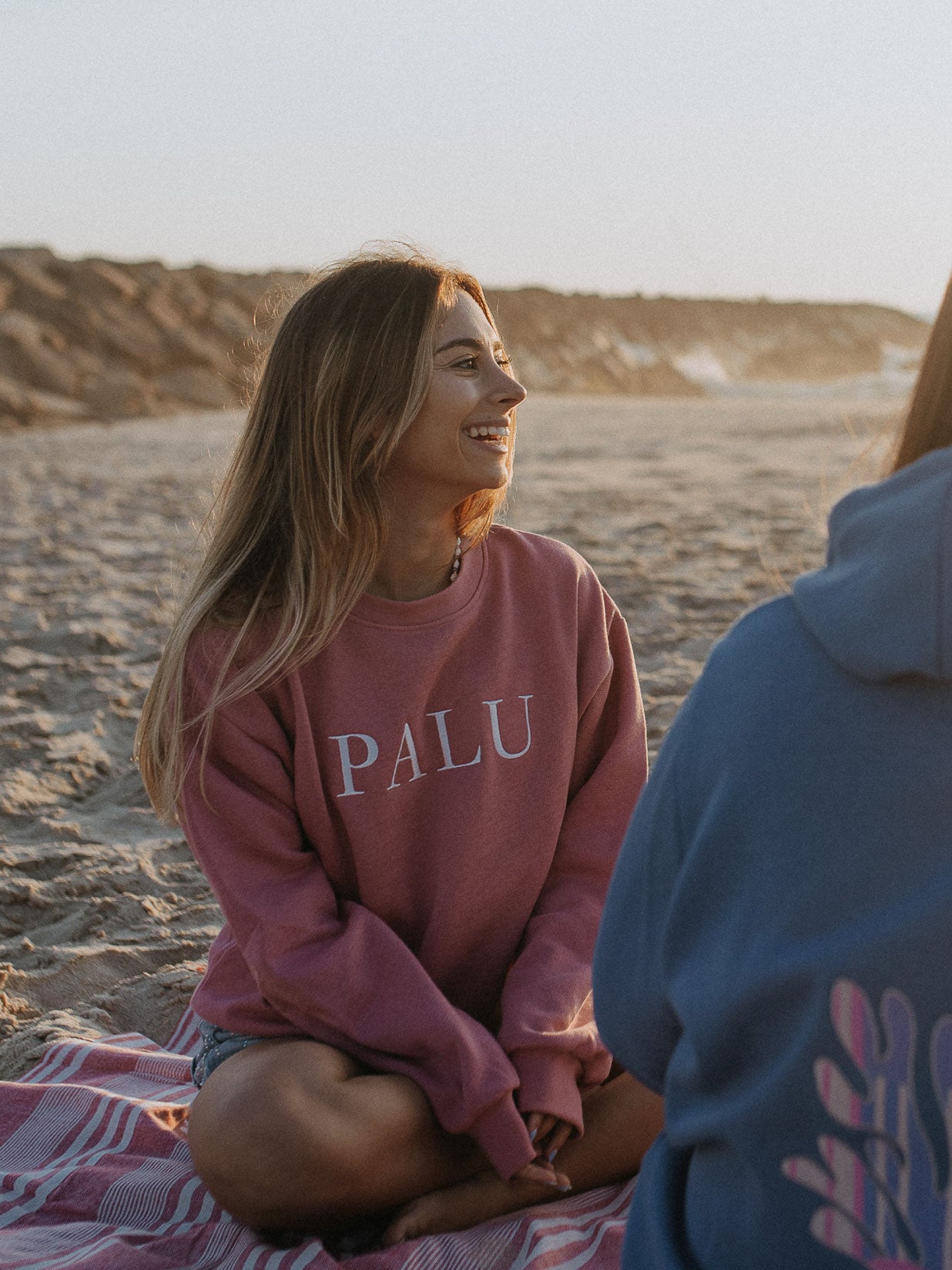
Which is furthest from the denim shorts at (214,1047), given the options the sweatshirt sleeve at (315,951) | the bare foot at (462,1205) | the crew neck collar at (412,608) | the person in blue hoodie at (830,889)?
the person in blue hoodie at (830,889)

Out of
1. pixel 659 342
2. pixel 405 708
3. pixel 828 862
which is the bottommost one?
pixel 659 342

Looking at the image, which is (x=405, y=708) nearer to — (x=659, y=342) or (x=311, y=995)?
(x=311, y=995)

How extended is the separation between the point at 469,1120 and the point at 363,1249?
231 millimetres

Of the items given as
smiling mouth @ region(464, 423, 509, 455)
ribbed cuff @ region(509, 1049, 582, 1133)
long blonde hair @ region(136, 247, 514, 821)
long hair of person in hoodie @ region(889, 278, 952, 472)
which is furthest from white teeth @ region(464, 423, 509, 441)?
long hair of person in hoodie @ region(889, 278, 952, 472)

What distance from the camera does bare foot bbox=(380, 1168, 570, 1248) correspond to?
174 cm

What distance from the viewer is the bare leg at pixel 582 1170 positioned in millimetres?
1763

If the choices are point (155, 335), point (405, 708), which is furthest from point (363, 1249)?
point (155, 335)

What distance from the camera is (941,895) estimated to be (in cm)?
84

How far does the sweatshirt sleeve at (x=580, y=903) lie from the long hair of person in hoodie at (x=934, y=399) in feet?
3.34

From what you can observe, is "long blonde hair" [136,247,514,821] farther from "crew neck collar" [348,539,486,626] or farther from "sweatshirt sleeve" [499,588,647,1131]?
"sweatshirt sleeve" [499,588,647,1131]

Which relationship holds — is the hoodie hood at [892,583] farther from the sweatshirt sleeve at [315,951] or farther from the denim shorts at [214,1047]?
the denim shorts at [214,1047]

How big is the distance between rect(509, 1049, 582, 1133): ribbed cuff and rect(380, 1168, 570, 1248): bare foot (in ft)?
0.32

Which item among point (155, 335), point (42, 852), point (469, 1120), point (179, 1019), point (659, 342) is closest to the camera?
point (469, 1120)

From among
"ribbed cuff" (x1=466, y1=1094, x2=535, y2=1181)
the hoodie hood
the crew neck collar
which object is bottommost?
"ribbed cuff" (x1=466, y1=1094, x2=535, y2=1181)
